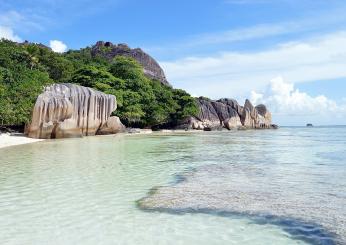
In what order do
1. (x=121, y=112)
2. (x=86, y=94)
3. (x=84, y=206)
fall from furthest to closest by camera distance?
(x=121, y=112) < (x=86, y=94) < (x=84, y=206)

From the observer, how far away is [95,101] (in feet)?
94.6

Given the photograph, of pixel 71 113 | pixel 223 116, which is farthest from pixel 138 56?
pixel 71 113

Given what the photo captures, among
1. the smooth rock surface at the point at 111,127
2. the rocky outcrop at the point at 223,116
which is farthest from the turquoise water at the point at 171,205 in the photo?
the rocky outcrop at the point at 223,116

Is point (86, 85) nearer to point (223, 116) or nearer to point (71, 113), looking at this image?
point (71, 113)

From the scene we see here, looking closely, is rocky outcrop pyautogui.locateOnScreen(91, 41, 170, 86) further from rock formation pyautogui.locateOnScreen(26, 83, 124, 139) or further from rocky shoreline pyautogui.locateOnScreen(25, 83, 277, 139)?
rock formation pyautogui.locateOnScreen(26, 83, 124, 139)

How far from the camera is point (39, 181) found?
340 inches

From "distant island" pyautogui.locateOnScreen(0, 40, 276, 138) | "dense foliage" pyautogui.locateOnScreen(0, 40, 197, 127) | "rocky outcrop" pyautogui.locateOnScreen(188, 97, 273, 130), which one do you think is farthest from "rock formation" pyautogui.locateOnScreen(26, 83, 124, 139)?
"rocky outcrop" pyautogui.locateOnScreen(188, 97, 273, 130)

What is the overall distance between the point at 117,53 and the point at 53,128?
172ft

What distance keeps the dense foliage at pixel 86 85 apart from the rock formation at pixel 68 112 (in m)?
0.74

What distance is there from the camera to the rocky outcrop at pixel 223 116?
55.6m

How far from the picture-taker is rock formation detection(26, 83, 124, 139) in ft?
79.2

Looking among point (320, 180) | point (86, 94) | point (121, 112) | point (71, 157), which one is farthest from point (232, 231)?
point (121, 112)

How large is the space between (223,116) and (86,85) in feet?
88.4

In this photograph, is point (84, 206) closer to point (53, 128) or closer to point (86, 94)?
point (53, 128)
